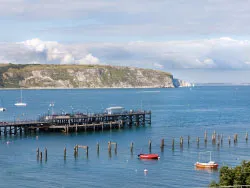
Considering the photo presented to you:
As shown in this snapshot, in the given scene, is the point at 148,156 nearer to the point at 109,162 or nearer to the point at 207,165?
the point at 109,162

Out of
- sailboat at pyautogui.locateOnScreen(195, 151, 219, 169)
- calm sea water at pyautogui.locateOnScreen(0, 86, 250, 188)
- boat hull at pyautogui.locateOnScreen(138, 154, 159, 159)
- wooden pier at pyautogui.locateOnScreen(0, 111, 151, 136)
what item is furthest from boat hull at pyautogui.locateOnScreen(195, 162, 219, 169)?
wooden pier at pyautogui.locateOnScreen(0, 111, 151, 136)

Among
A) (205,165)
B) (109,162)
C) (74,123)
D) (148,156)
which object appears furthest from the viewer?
(74,123)

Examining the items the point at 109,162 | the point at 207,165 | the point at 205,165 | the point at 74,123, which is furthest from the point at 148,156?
the point at 74,123

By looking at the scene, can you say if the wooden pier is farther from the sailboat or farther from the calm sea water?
the sailboat

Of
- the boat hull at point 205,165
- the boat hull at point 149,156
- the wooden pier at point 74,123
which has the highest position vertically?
the wooden pier at point 74,123

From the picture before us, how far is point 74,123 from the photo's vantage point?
4498 inches

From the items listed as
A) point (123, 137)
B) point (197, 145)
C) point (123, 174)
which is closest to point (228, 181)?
point (123, 174)

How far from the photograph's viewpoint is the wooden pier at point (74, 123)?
106m

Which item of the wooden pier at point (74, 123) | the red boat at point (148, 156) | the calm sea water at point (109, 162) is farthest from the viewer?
the wooden pier at point (74, 123)

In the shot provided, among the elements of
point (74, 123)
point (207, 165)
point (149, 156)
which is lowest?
point (207, 165)

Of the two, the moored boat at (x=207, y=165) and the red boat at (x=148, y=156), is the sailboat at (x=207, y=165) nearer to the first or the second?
the moored boat at (x=207, y=165)

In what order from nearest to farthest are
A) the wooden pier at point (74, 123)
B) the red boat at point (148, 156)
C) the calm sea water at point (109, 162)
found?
the calm sea water at point (109, 162) < the red boat at point (148, 156) < the wooden pier at point (74, 123)

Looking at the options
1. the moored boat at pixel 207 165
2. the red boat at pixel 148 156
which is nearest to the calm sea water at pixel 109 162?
the red boat at pixel 148 156

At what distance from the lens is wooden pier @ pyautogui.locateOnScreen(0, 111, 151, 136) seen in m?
106
